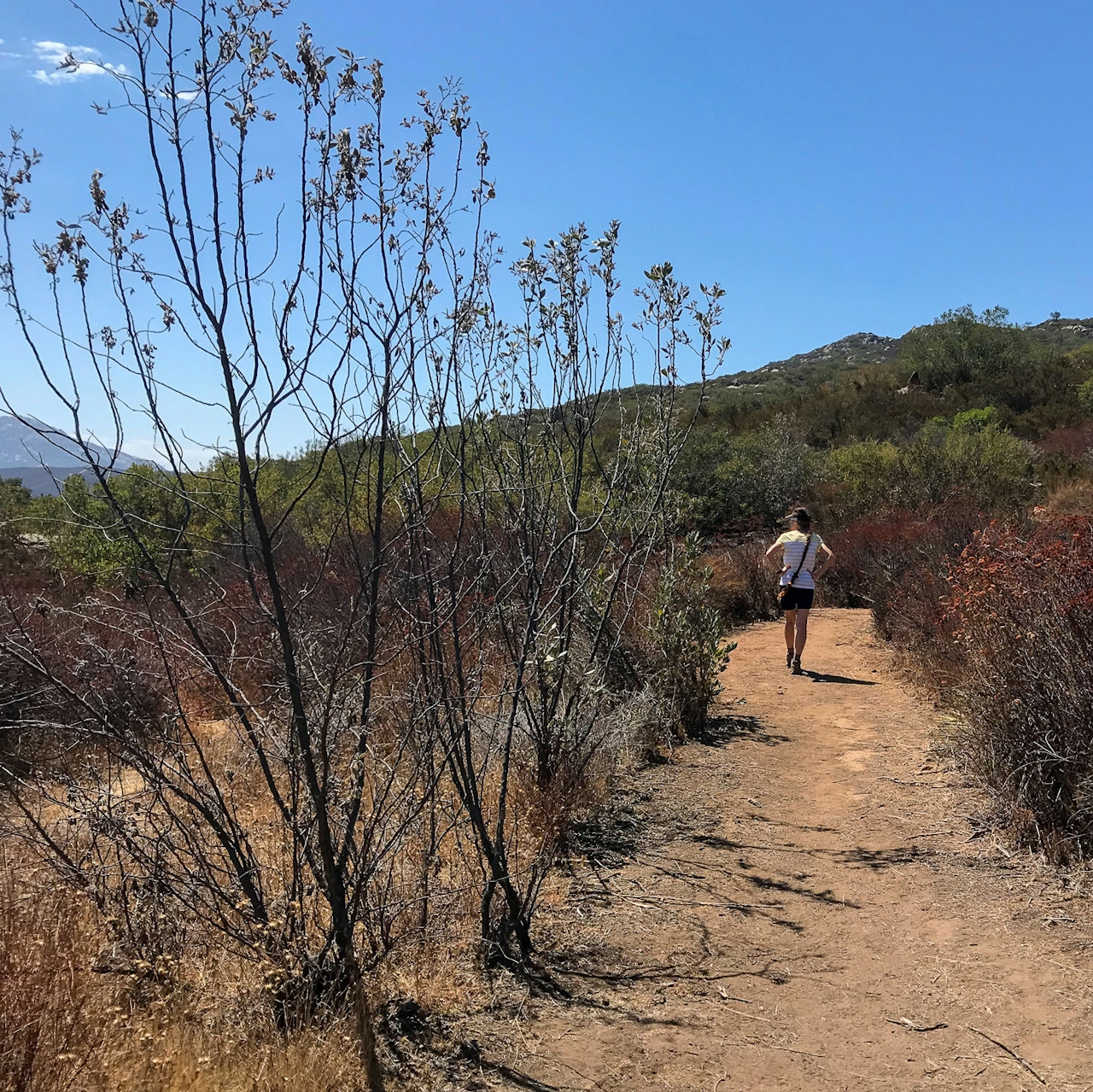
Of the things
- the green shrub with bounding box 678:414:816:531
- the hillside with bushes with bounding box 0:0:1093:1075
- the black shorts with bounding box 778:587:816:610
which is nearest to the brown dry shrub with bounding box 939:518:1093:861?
the hillside with bushes with bounding box 0:0:1093:1075

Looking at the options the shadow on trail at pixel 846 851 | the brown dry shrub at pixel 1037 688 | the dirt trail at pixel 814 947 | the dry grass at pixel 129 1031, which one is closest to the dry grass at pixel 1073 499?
the brown dry shrub at pixel 1037 688

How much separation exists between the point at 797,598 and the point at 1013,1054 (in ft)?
17.9

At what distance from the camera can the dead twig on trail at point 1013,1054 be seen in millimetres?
2623

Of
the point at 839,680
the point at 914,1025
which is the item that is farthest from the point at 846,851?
the point at 839,680

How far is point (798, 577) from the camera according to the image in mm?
7988

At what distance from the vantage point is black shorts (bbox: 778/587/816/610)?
7.99 metres

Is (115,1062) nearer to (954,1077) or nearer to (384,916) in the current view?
(384,916)

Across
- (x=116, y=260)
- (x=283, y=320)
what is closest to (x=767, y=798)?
(x=283, y=320)

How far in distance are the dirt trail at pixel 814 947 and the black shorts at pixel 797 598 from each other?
2.49 m

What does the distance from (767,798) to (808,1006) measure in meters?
2.14

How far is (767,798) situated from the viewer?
5199 millimetres

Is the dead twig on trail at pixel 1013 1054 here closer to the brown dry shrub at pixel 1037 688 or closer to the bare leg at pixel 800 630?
the brown dry shrub at pixel 1037 688

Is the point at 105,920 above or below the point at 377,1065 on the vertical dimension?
above

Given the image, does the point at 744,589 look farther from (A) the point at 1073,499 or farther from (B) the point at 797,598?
(A) the point at 1073,499
